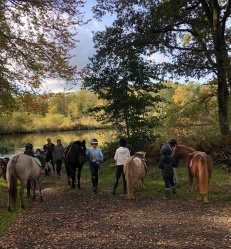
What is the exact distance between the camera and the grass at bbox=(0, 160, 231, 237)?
809 cm

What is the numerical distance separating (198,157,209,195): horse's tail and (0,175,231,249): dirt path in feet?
1.44

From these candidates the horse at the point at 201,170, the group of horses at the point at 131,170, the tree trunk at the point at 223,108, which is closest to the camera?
the group of horses at the point at 131,170

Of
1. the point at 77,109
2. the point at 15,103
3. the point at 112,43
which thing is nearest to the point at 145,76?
the point at 112,43

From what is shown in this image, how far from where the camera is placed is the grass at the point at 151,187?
8094 mm

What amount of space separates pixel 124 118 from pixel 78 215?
10094mm

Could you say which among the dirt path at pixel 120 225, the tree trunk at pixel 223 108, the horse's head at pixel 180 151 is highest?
the tree trunk at pixel 223 108

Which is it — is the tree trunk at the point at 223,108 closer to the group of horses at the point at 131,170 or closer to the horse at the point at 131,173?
the group of horses at the point at 131,170

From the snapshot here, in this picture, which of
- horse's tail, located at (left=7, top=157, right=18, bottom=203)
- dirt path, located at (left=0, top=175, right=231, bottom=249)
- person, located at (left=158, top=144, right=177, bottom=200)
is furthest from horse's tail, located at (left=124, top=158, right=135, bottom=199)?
horse's tail, located at (left=7, top=157, right=18, bottom=203)

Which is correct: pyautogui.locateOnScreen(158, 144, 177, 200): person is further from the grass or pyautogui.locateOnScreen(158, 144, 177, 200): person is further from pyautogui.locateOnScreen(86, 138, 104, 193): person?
pyautogui.locateOnScreen(86, 138, 104, 193): person

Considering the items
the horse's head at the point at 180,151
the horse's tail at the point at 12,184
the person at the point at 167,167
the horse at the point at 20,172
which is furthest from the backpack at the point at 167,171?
the horse's tail at the point at 12,184

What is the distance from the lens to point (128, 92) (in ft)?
55.9

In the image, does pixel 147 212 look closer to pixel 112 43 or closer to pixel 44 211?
pixel 44 211

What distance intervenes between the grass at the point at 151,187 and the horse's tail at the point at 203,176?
1.48 feet

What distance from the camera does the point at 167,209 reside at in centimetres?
782
